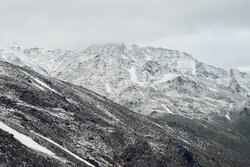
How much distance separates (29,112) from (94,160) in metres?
37.7

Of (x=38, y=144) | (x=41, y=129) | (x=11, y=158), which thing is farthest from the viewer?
(x=41, y=129)

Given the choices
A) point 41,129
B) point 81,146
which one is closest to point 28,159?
point 41,129

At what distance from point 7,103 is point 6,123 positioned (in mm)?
44400

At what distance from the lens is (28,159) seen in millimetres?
123000

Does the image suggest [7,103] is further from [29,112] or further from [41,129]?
[41,129]

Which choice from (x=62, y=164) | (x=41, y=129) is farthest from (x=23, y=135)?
(x=41, y=129)

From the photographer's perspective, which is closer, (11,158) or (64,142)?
(11,158)

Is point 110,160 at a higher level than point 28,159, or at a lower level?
lower

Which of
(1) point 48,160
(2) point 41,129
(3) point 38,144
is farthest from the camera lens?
(2) point 41,129

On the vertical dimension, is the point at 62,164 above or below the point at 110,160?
above

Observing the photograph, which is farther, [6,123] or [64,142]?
[64,142]

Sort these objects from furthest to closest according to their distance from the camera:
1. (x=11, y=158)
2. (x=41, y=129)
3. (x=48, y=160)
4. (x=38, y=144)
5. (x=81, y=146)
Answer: (x=81, y=146) → (x=41, y=129) → (x=38, y=144) → (x=48, y=160) → (x=11, y=158)

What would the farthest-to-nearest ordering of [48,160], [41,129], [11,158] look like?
[41,129] → [48,160] → [11,158]

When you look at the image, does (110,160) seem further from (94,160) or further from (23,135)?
(23,135)
